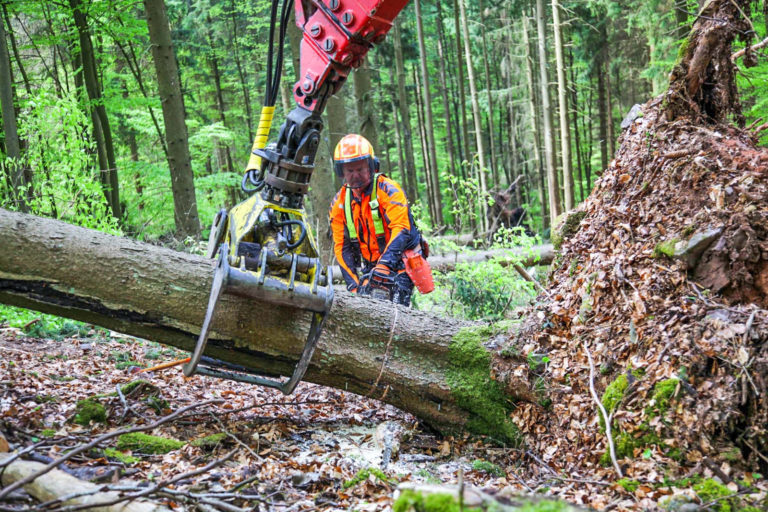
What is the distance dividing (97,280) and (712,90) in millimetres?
4679

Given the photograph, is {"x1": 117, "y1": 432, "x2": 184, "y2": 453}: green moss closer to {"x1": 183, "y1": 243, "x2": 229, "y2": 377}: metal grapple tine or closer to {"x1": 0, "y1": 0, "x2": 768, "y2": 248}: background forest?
{"x1": 183, "y1": 243, "x2": 229, "y2": 377}: metal grapple tine

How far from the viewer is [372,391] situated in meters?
4.42

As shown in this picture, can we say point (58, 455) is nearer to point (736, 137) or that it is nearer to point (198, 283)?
point (198, 283)

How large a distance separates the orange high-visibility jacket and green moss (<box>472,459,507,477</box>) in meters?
2.16

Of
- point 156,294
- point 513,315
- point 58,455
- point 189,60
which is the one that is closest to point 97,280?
point 156,294

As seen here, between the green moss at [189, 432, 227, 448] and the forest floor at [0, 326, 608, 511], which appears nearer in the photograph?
the forest floor at [0, 326, 608, 511]

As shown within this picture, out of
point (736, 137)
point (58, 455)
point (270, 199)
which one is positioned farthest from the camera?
point (736, 137)

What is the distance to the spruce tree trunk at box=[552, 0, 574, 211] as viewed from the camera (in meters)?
14.2

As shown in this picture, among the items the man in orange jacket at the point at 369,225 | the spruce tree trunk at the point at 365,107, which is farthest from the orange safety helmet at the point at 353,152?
the spruce tree trunk at the point at 365,107

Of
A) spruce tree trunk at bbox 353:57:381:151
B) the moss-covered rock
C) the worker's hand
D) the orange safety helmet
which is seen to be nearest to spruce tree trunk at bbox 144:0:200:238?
spruce tree trunk at bbox 353:57:381:151

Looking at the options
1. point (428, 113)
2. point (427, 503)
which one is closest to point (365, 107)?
point (428, 113)

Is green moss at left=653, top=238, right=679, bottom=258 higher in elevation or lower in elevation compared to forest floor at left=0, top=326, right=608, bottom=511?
higher

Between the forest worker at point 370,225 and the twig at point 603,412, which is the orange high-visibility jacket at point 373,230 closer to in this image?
the forest worker at point 370,225

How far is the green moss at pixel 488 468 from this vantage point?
3694 millimetres
